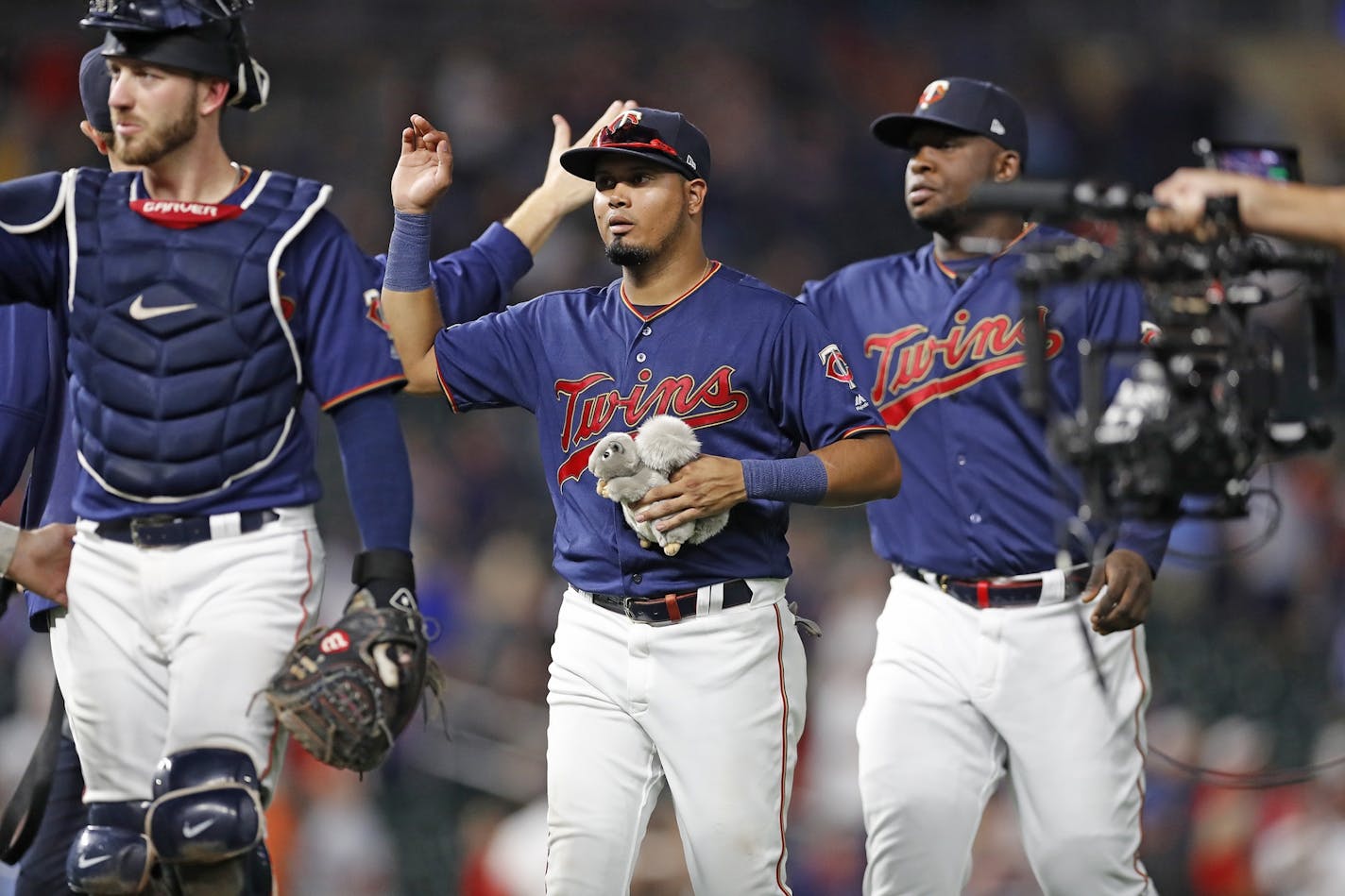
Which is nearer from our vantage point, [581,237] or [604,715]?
[604,715]

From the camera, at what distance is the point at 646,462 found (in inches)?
152

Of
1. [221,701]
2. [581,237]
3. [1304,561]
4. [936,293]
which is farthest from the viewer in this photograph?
[581,237]

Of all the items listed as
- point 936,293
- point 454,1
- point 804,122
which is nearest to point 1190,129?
point 804,122

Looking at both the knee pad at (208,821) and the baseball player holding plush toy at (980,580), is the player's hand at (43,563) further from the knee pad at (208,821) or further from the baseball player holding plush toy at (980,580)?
the baseball player holding plush toy at (980,580)

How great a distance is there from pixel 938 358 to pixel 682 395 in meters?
0.94

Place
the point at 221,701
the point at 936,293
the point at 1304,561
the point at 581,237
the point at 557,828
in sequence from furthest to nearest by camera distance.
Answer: the point at 581,237, the point at 1304,561, the point at 936,293, the point at 557,828, the point at 221,701

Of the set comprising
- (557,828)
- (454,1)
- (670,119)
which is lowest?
(557,828)

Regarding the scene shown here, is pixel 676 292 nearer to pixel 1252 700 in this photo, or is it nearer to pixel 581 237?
pixel 1252 700

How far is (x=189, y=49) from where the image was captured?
12.7 ft

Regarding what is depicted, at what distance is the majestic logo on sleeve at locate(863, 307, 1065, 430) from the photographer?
4680mm

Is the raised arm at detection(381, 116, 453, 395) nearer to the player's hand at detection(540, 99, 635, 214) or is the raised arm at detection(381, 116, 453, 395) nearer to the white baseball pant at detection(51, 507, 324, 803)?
the player's hand at detection(540, 99, 635, 214)

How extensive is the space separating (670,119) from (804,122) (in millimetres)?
8661

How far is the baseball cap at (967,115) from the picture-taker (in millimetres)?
4848

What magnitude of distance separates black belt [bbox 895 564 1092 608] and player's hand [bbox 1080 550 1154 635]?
0.12 m
